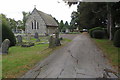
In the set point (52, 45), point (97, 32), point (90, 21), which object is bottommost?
point (52, 45)

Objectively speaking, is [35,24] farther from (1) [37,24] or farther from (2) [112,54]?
(2) [112,54]

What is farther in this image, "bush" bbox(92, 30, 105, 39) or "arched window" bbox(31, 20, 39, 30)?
"arched window" bbox(31, 20, 39, 30)

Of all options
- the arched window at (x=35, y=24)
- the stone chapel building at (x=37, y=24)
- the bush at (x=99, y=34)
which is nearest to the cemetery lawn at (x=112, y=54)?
the bush at (x=99, y=34)

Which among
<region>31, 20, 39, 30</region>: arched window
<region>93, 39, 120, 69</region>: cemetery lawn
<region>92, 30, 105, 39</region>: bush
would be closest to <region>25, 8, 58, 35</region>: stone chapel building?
<region>31, 20, 39, 30</region>: arched window

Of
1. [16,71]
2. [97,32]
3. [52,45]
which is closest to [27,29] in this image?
[97,32]

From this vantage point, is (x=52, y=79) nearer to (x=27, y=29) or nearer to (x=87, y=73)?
(x=87, y=73)

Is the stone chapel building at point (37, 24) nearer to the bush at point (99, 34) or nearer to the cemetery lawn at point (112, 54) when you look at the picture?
the bush at point (99, 34)

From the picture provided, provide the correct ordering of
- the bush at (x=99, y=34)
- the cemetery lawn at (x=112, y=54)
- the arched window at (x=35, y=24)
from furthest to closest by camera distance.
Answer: the arched window at (x=35, y=24), the bush at (x=99, y=34), the cemetery lawn at (x=112, y=54)

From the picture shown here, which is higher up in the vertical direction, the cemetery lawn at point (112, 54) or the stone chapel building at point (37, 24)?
the stone chapel building at point (37, 24)

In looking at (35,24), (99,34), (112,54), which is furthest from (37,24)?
(112,54)

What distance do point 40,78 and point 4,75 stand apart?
64.6 inches

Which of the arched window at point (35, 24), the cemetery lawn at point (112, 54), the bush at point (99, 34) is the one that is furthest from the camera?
the arched window at point (35, 24)

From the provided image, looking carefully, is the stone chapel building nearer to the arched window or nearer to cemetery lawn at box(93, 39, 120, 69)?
the arched window

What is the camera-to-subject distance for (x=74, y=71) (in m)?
5.61
